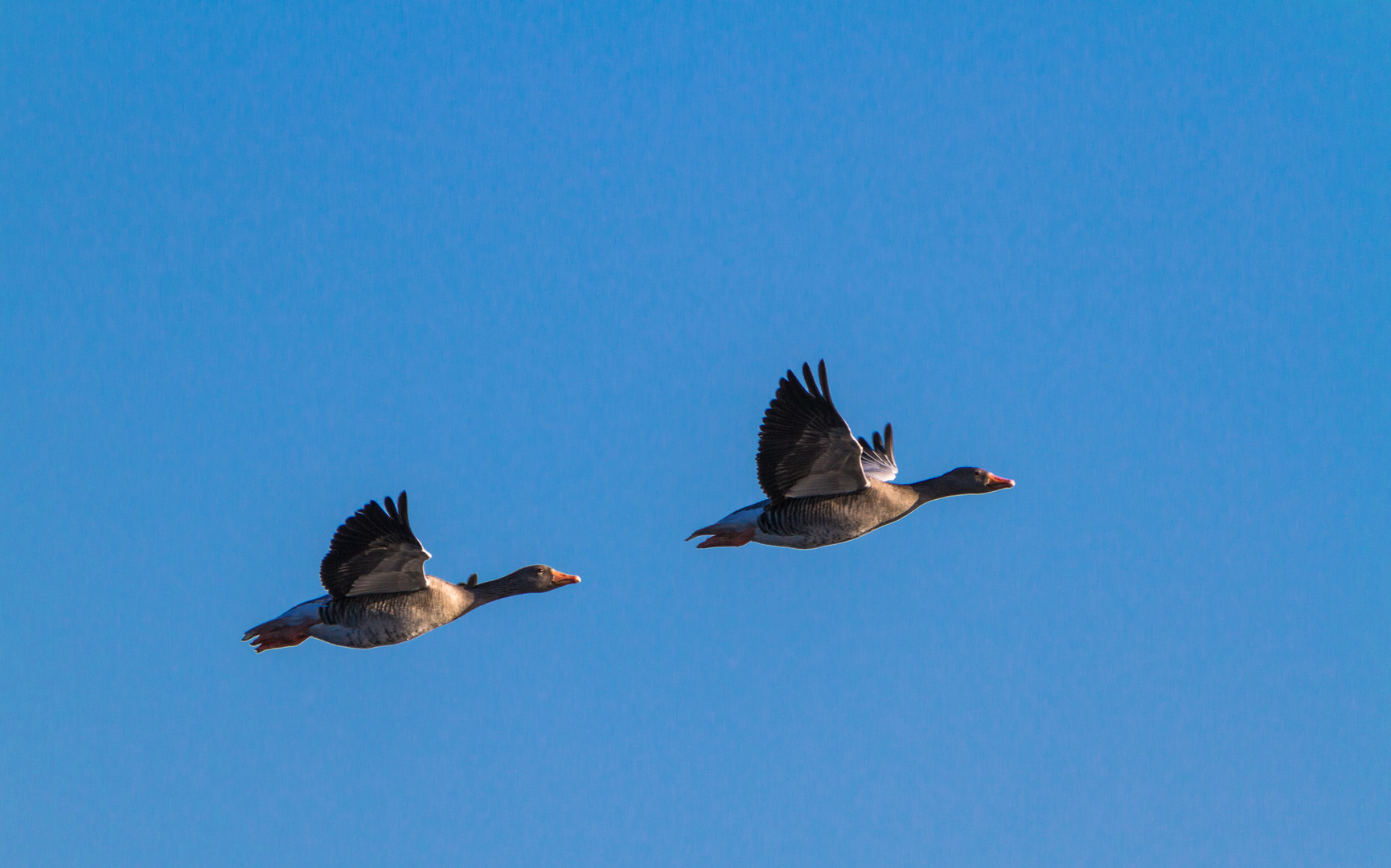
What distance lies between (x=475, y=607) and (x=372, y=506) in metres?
2.95

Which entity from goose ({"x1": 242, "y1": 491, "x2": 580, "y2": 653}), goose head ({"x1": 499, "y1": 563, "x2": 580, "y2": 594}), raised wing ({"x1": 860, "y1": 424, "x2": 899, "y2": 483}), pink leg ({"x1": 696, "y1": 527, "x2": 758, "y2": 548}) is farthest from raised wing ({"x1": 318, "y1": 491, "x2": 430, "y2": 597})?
raised wing ({"x1": 860, "y1": 424, "x2": 899, "y2": 483})

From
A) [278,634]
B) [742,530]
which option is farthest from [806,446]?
[278,634]

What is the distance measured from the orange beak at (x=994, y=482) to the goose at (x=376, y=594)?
7393mm

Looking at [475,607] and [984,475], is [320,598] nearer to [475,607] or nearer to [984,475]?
[475,607]

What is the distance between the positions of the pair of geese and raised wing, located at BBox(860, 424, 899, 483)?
177cm

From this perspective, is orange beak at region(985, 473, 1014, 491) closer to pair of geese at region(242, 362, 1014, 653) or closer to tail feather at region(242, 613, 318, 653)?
pair of geese at region(242, 362, 1014, 653)

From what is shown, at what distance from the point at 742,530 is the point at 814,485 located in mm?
1791

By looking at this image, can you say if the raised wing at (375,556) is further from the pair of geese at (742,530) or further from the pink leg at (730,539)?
the pink leg at (730,539)

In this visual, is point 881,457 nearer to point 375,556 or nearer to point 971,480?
point 971,480

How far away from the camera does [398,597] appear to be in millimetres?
21703

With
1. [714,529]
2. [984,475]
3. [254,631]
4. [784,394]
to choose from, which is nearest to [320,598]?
[254,631]

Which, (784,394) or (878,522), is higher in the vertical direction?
(784,394)

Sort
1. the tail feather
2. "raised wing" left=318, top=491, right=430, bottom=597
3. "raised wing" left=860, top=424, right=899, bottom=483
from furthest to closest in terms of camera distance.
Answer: "raised wing" left=860, top=424, right=899, bottom=483
the tail feather
"raised wing" left=318, top=491, right=430, bottom=597

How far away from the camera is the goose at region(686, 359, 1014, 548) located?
21.6 metres
